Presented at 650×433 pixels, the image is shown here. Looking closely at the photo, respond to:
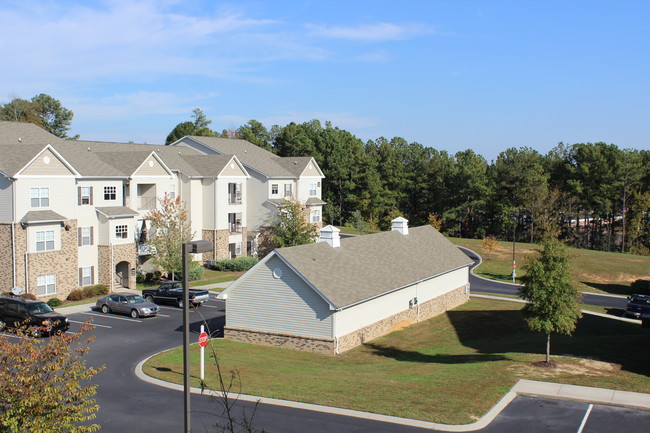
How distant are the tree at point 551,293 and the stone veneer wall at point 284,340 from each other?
30.7ft

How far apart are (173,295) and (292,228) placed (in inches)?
838

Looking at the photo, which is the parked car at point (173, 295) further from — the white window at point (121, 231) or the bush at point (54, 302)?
the white window at point (121, 231)

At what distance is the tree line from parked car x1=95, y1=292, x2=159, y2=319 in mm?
54500

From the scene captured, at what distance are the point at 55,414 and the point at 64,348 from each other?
4.77ft

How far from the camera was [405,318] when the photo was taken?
120 feet

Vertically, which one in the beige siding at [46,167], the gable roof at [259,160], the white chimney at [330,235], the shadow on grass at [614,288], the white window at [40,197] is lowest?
the shadow on grass at [614,288]

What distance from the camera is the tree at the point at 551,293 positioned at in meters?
26.6

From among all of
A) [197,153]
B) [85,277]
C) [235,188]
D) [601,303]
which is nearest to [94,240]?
[85,277]

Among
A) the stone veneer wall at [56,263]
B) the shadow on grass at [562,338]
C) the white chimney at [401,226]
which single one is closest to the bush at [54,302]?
the stone veneer wall at [56,263]

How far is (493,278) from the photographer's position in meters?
61.5

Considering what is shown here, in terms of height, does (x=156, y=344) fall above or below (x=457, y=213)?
below

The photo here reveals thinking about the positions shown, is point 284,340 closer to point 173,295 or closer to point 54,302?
point 173,295

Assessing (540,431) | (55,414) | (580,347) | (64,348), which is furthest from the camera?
(580,347)

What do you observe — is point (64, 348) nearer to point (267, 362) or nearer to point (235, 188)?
point (267, 362)
